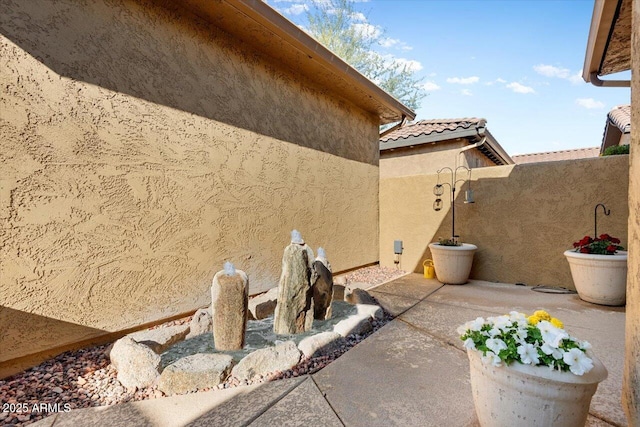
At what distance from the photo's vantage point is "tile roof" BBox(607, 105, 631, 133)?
24.6 ft

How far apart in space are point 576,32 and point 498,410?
9597 millimetres

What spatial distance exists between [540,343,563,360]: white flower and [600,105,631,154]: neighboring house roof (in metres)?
6.98

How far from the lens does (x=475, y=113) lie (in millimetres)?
9484

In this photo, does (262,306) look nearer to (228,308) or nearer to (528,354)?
(228,308)

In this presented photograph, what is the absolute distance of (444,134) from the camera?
8.70 meters

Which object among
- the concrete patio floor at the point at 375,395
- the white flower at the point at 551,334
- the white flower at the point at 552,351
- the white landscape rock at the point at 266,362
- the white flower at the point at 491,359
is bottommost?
the concrete patio floor at the point at 375,395

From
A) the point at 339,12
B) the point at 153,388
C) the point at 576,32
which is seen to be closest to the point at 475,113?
the point at 576,32

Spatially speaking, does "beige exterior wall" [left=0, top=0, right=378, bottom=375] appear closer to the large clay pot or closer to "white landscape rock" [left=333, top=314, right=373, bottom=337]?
"white landscape rock" [left=333, top=314, right=373, bottom=337]

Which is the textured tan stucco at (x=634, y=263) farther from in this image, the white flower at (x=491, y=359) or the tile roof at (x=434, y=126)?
the tile roof at (x=434, y=126)

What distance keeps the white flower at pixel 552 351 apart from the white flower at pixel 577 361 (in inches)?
0.9

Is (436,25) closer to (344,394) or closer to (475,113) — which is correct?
(475,113)

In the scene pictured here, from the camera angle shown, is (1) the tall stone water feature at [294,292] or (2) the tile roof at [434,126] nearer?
(1) the tall stone water feature at [294,292]

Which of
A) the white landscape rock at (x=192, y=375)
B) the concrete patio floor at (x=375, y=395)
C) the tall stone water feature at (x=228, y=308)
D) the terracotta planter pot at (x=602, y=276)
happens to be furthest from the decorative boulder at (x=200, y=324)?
the terracotta planter pot at (x=602, y=276)

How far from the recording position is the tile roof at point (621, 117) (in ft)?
24.6
